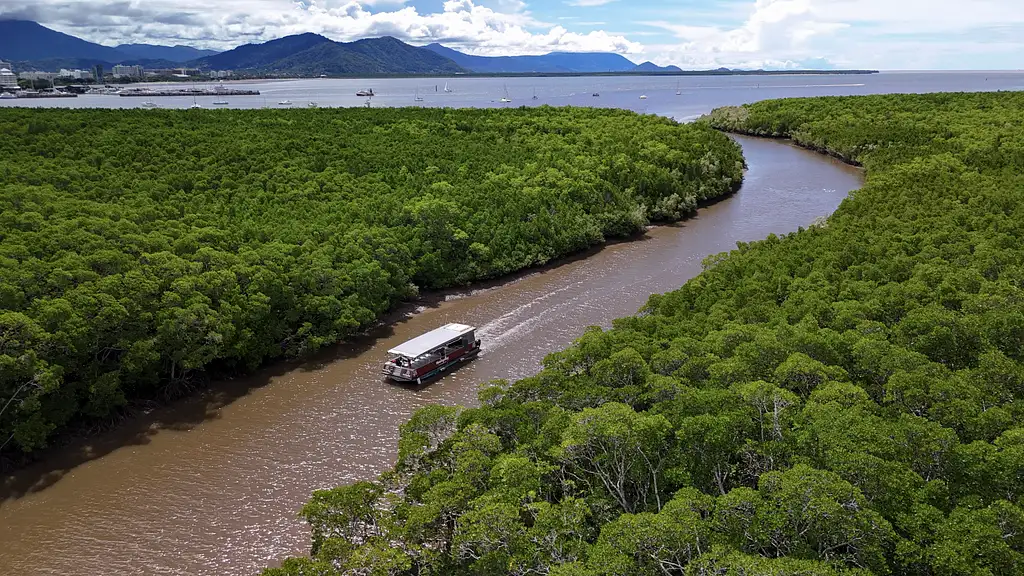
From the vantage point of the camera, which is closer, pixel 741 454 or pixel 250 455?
pixel 741 454

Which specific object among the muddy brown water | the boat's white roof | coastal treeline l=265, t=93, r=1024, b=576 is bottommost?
the muddy brown water

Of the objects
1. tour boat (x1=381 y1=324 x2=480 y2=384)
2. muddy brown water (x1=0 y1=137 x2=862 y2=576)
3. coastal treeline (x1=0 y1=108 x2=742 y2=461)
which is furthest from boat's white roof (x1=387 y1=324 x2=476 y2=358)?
coastal treeline (x1=0 y1=108 x2=742 y2=461)

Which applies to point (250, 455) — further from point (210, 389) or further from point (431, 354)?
point (431, 354)

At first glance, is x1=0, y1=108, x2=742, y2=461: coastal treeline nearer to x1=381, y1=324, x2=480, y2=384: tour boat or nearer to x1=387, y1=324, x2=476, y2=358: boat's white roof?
x1=387, y1=324, x2=476, y2=358: boat's white roof

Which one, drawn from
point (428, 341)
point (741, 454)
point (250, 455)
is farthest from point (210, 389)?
point (741, 454)

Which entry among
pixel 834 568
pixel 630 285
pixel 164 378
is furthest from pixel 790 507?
pixel 630 285

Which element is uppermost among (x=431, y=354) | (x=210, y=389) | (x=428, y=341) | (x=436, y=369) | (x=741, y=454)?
(x=741, y=454)
